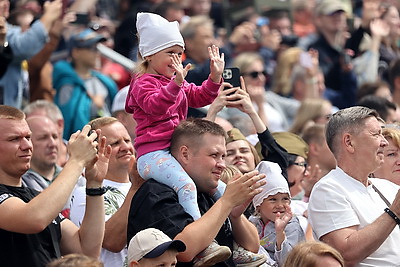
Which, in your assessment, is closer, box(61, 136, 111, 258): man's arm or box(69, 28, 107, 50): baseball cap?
box(61, 136, 111, 258): man's arm

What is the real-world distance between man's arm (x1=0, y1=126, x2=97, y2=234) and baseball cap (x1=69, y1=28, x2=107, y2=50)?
4945 mm

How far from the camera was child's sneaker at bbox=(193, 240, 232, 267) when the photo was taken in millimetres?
6016

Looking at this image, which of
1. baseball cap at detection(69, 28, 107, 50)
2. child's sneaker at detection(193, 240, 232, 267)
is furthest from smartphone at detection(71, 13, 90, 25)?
child's sneaker at detection(193, 240, 232, 267)

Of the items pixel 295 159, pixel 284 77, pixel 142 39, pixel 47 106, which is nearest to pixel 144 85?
pixel 142 39

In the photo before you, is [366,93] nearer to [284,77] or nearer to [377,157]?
[284,77]

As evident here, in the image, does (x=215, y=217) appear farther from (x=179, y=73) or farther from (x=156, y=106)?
(x=179, y=73)

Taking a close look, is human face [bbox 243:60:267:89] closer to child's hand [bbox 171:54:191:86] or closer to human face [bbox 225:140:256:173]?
human face [bbox 225:140:256:173]

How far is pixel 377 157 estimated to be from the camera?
687cm

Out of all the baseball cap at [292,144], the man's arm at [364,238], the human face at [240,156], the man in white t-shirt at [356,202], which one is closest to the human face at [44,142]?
the human face at [240,156]

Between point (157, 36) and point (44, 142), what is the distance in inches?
92.0

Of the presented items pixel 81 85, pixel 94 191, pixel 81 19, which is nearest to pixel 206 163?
pixel 94 191

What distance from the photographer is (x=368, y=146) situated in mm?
6852

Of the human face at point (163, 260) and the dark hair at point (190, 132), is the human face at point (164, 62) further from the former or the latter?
the human face at point (163, 260)

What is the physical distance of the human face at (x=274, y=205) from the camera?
23.5 feet
